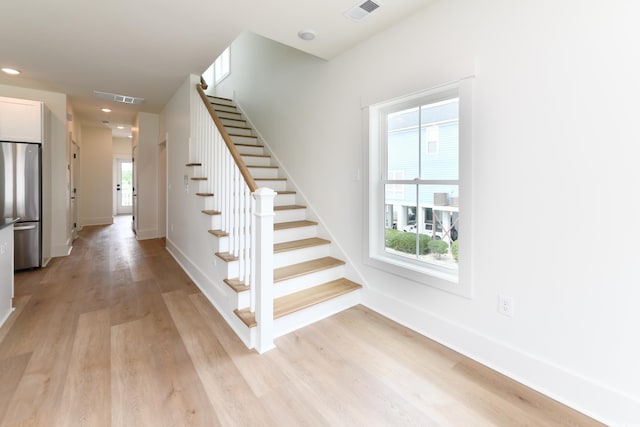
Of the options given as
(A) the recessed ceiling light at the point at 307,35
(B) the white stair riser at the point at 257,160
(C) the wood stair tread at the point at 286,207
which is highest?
(A) the recessed ceiling light at the point at 307,35

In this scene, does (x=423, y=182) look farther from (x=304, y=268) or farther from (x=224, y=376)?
(x=224, y=376)

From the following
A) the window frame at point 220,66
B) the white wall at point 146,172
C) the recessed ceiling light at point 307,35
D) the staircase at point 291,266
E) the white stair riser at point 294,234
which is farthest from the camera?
the window frame at point 220,66

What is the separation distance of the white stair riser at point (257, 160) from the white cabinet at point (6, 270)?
7.88ft

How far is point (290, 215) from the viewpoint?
136 inches

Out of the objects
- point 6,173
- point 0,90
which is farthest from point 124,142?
point 6,173

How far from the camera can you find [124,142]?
9.60m

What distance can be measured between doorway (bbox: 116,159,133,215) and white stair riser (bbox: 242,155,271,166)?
8.27m

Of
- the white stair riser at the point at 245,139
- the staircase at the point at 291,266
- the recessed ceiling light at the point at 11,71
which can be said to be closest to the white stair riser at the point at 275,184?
the staircase at the point at 291,266

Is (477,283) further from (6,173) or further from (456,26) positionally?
(6,173)

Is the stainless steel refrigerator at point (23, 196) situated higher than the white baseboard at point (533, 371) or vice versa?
the stainless steel refrigerator at point (23, 196)

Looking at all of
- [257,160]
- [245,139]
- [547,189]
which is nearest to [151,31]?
[257,160]

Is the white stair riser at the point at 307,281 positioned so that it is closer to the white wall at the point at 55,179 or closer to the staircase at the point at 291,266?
the staircase at the point at 291,266

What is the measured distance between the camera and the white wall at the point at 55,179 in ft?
14.4

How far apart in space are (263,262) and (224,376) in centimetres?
73
